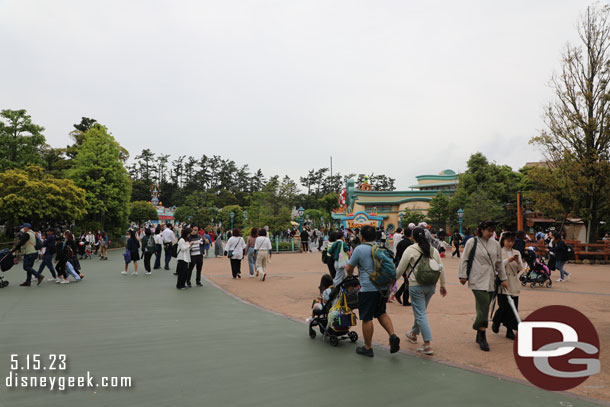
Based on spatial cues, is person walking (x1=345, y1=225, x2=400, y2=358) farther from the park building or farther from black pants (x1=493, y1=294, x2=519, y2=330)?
the park building

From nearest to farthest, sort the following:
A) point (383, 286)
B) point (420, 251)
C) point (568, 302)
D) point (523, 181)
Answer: point (383, 286)
point (420, 251)
point (568, 302)
point (523, 181)

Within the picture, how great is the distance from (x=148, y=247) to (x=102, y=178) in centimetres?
1813

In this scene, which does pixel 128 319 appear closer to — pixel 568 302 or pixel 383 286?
pixel 383 286

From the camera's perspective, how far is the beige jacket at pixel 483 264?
5.18m

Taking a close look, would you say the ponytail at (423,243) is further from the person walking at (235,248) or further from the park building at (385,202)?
the park building at (385,202)

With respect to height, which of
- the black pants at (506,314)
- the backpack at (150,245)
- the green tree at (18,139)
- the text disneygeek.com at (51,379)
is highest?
the green tree at (18,139)

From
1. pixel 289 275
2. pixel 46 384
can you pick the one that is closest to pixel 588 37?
pixel 289 275

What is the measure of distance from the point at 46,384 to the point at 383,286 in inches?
145

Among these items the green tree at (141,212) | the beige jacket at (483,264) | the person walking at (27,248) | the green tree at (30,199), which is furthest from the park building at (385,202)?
the beige jacket at (483,264)

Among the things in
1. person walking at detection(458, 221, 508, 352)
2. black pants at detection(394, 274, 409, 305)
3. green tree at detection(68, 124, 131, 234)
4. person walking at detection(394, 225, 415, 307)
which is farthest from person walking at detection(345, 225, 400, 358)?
green tree at detection(68, 124, 131, 234)

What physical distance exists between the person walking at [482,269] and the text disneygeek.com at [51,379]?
4192 millimetres

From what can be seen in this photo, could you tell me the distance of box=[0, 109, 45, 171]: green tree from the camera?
3123cm

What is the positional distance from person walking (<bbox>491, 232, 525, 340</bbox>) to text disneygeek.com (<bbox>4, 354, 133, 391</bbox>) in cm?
495

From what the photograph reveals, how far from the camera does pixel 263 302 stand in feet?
29.1
